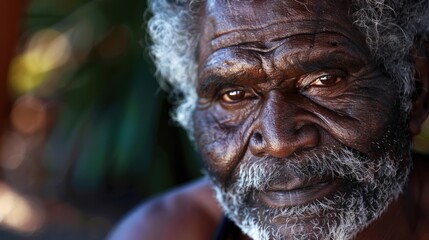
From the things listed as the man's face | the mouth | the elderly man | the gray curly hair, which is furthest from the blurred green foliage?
the mouth

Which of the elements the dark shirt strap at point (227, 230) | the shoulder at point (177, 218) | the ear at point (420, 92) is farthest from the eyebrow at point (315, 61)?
the shoulder at point (177, 218)

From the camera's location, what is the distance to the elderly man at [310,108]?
6.73 feet

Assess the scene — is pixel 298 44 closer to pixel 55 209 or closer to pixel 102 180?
pixel 102 180

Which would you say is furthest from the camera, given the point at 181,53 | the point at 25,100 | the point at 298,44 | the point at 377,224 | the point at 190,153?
the point at 25,100

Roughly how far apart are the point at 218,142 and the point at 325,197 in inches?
15.6

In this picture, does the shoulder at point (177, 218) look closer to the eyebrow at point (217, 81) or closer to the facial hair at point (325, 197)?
the facial hair at point (325, 197)

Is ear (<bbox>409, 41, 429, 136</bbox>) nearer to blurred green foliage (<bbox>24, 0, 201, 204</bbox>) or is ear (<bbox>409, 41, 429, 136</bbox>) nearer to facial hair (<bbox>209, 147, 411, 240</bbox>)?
facial hair (<bbox>209, 147, 411, 240</bbox>)

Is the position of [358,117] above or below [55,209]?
above

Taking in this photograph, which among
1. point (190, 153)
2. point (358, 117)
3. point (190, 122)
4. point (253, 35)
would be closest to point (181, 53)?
point (190, 122)

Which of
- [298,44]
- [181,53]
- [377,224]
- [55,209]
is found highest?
[298,44]

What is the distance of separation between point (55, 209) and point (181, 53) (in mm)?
2292

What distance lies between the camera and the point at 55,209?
451 cm

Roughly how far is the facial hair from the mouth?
14mm

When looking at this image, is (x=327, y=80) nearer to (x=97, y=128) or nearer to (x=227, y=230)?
(x=227, y=230)
